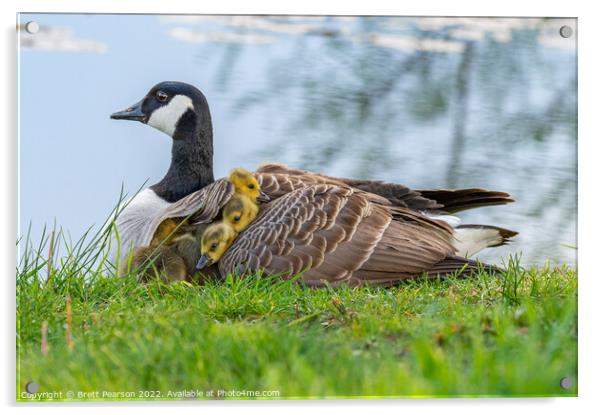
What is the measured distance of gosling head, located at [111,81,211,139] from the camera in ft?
16.6

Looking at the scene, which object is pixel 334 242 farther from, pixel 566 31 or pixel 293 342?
pixel 566 31

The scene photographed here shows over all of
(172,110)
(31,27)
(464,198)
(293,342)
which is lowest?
(293,342)

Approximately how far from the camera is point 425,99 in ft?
16.2

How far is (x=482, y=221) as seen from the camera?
204 inches

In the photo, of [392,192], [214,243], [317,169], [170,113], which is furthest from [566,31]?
[170,113]

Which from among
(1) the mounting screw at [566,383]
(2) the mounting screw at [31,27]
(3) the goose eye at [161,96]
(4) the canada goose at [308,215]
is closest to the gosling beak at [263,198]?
(4) the canada goose at [308,215]

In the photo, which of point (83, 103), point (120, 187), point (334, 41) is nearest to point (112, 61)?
point (83, 103)

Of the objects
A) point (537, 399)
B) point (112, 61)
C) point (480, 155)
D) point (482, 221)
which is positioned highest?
point (112, 61)

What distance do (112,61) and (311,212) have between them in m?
1.42

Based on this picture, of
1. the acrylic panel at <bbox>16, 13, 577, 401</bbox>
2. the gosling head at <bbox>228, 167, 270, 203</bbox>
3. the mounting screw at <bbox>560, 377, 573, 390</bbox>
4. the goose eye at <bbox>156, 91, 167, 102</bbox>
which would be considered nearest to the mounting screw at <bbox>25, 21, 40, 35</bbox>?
the acrylic panel at <bbox>16, 13, 577, 401</bbox>

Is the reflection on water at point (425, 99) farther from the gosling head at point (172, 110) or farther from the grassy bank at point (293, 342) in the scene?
the grassy bank at point (293, 342)

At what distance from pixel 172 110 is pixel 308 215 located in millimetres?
1123

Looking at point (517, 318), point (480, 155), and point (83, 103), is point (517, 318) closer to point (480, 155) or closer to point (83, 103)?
point (480, 155)
